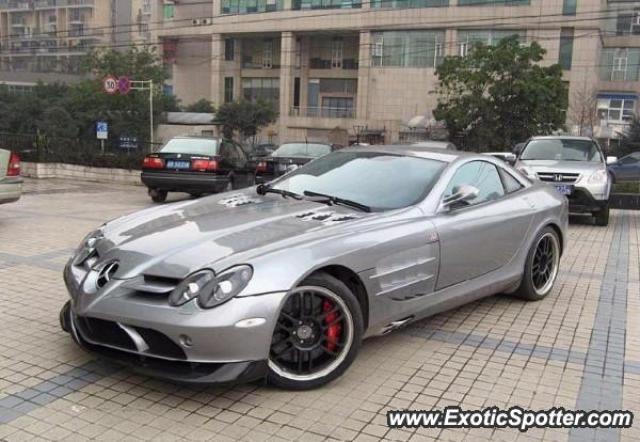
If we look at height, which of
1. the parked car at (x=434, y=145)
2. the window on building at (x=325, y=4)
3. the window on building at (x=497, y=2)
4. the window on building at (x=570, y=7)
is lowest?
the parked car at (x=434, y=145)

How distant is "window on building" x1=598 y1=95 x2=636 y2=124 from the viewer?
5812cm

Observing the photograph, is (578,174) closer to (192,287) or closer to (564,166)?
(564,166)

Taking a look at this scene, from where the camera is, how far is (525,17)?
52844 mm

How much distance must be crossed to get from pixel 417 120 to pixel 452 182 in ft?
161

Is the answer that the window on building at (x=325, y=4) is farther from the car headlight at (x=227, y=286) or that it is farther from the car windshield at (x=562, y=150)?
the car headlight at (x=227, y=286)

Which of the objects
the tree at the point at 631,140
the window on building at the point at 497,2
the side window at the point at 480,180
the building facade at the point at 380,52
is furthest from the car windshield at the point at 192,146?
the window on building at the point at 497,2

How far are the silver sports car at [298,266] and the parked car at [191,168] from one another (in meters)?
7.36

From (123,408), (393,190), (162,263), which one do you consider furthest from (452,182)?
(123,408)

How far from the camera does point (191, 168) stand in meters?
12.6

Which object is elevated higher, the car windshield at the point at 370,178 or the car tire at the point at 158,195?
the car windshield at the point at 370,178

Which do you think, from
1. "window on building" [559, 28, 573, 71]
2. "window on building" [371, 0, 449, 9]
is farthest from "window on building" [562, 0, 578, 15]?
"window on building" [371, 0, 449, 9]

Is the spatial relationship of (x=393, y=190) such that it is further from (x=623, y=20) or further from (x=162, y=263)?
(x=623, y=20)

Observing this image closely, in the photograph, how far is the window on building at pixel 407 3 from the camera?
55.0 meters

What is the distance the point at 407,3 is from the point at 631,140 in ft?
87.8
